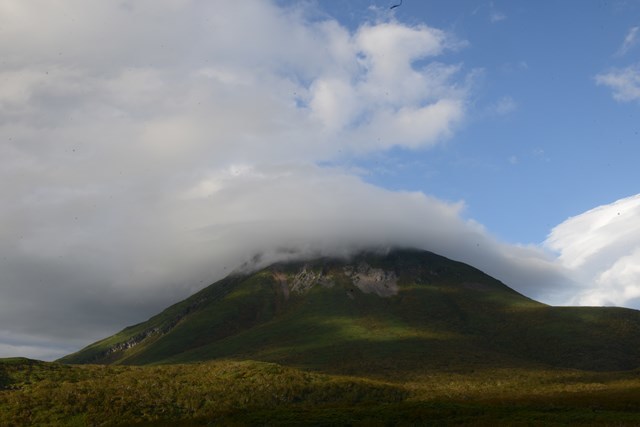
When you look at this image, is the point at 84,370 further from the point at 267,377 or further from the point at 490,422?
the point at 490,422

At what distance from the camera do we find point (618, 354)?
144750mm

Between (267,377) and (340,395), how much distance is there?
1082 cm

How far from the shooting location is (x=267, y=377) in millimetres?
68188

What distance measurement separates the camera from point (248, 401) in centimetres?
5750

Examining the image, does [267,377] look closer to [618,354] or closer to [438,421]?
[438,421]

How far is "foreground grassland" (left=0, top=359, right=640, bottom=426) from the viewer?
39.9 meters

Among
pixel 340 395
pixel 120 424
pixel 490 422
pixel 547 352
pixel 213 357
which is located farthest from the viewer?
pixel 213 357

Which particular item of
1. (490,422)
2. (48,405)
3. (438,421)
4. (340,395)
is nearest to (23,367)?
(48,405)

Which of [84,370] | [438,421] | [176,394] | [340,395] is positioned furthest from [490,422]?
[84,370]

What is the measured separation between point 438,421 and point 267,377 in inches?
1400

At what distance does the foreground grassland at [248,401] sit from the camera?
3988 cm

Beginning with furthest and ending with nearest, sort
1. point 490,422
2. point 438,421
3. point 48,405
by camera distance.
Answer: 1. point 48,405
2. point 438,421
3. point 490,422

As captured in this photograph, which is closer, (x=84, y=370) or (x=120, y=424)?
(x=120, y=424)

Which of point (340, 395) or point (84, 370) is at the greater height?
point (84, 370)
